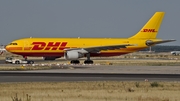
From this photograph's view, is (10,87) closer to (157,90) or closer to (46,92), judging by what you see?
(46,92)

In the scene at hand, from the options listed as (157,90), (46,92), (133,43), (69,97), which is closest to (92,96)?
(69,97)

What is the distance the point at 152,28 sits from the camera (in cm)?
7700

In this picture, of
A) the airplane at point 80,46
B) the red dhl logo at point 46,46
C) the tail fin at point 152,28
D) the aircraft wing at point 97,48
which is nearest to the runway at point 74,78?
the airplane at point 80,46

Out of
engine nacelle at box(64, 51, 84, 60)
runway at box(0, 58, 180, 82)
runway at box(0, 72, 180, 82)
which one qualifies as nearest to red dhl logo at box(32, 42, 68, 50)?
engine nacelle at box(64, 51, 84, 60)

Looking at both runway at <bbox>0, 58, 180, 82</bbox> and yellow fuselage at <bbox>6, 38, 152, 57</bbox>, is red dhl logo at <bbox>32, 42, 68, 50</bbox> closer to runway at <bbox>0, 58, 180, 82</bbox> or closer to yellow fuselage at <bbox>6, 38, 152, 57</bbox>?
yellow fuselage at <bbox>6, 38, 152, 57</bbox>

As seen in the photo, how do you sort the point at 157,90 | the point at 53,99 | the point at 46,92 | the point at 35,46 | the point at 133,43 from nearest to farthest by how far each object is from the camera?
the point at 53,99 < the point at 46,92 < the point at 157,90 < the point at 35,46 < the point at 133,43

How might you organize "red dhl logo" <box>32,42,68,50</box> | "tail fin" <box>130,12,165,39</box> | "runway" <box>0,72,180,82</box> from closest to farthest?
"runway" <box>0,72,180,82</box> → "red dhl logo" <box>32,42,68,50</box> → "tail fin" <box>130,12,165,39</box>

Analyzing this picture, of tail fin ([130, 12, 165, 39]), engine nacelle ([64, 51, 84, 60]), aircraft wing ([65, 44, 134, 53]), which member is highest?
tail fin ([130, 12, 165, 39])

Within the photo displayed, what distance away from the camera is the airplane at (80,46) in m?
70.2

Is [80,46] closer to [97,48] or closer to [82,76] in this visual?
[97,48]

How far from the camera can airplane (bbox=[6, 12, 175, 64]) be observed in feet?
230

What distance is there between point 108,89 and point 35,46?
42099mm

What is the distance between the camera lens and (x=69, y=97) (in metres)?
24.4

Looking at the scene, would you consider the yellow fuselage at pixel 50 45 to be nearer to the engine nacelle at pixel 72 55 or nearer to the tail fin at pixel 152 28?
the engine nacelle at pixel 72 55
